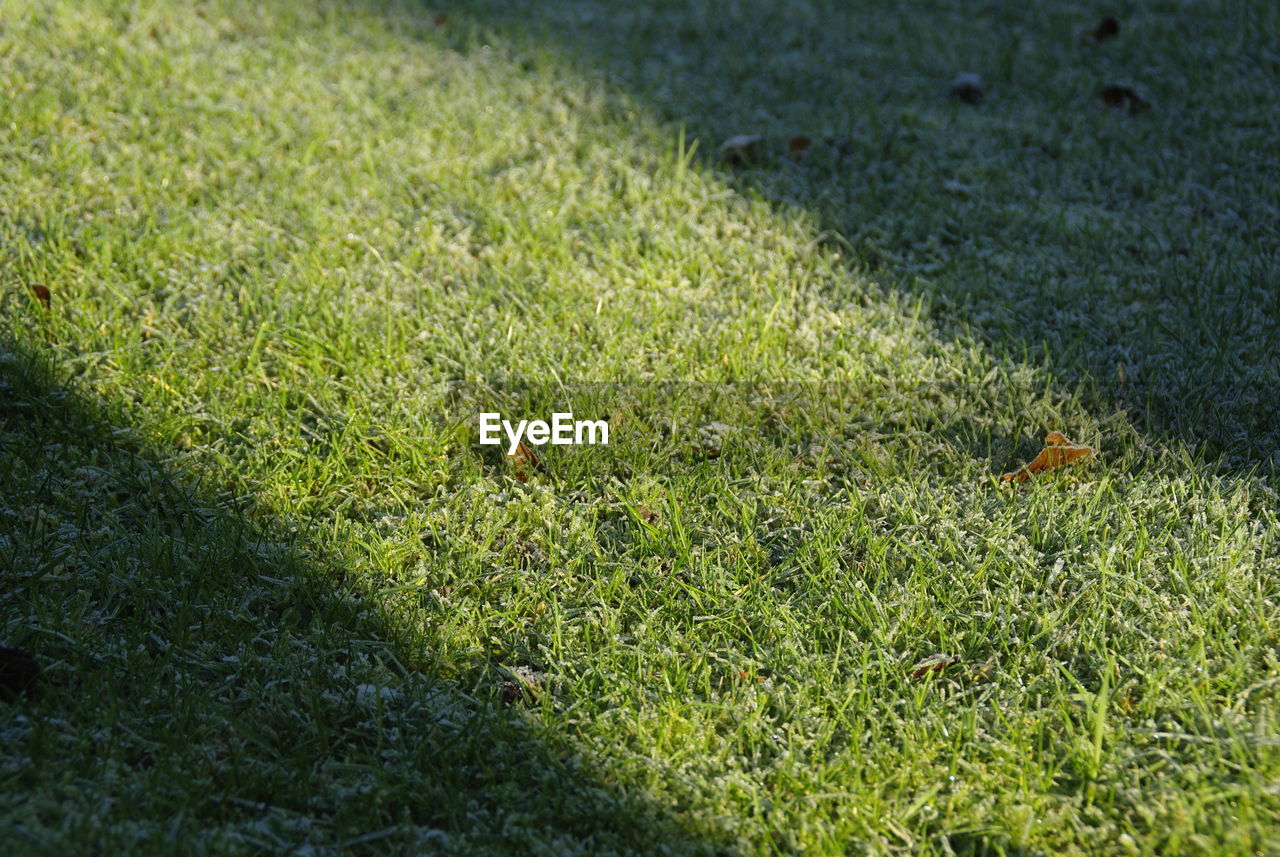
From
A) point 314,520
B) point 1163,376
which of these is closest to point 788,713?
point 314,520

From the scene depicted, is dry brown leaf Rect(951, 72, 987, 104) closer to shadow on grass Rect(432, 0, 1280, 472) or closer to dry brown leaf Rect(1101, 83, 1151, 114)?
shadow on grass Rect(432, 0, 1280, 472)

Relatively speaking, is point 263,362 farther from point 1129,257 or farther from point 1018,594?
point 1129,257

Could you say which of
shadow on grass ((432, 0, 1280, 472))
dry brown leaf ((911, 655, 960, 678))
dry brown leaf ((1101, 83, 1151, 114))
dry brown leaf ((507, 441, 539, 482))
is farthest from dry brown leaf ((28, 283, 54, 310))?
dry brown leaf ((1101, 83, 1151, 114))

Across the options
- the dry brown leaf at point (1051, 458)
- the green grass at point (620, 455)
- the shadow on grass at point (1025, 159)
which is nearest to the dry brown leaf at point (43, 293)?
the green grass at point (620, 455)

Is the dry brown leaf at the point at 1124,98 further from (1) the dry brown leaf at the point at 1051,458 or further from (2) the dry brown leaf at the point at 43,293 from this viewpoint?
(2) the dry brown leaf at the point at 43,293

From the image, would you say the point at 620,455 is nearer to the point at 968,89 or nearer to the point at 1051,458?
the point at 1051,458
